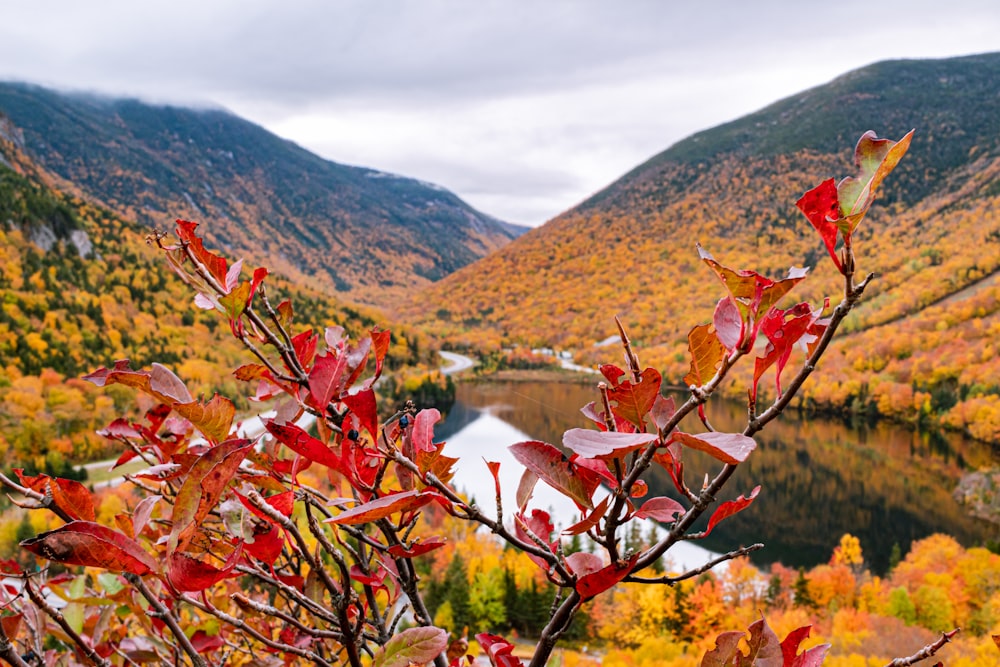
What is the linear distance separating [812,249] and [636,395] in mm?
92076

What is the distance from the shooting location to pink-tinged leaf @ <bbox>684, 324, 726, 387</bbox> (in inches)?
27.0

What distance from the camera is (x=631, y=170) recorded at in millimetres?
135750

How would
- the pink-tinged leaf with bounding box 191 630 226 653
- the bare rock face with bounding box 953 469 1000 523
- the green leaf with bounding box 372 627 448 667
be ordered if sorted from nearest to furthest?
the green leaf with bounding box 372 627 448 667
the pink-tinged leaf with bounding box 191 630 226 653
the bare rock face with bounding box 953 469 1000 523

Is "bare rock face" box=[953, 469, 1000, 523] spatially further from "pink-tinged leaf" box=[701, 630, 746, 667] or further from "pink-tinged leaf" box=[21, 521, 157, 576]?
"pink-tinged leaf" box=[21, 521, 157, 576]

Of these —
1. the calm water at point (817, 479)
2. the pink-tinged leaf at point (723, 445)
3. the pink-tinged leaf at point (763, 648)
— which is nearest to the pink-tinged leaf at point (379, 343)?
the pink-tinged leaf at point (723, 445)

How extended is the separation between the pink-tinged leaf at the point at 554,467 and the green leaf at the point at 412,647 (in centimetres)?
32

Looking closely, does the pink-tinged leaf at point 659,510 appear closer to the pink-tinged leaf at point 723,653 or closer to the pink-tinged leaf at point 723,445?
the pink-tinged leaf at point 723,653

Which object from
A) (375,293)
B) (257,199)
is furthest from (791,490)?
(257,199)

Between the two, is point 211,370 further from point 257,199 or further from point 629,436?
point 257,199

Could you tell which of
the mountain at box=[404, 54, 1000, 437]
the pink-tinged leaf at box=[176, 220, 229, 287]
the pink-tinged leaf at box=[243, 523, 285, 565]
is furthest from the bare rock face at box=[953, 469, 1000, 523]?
the pink-tinged leaf at box=[176, 220, 229, 287]

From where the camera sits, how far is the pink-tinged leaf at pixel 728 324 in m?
0.66

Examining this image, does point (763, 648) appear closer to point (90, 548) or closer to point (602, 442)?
point (602, 442)

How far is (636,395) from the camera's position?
642 mm

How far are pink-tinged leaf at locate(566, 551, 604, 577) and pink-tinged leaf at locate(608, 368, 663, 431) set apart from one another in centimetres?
25
